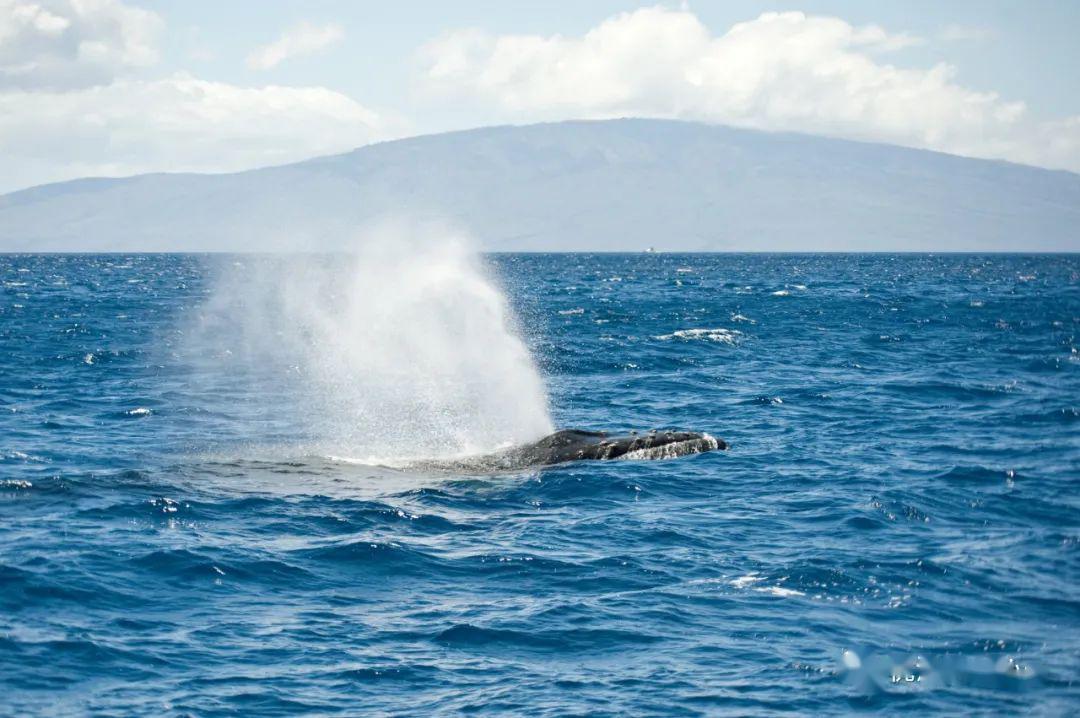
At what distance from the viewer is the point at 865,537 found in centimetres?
2514

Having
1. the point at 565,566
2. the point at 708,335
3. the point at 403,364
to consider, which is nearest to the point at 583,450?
the point at 565,566

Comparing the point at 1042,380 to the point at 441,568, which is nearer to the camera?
the point at 441,568

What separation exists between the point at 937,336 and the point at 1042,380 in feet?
A: 75.0

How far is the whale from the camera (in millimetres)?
32875

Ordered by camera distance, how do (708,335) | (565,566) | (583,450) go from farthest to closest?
(708,335)
(583,450)
(565,566)

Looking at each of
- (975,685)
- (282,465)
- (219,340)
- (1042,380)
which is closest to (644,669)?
(975,685)

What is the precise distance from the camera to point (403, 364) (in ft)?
204

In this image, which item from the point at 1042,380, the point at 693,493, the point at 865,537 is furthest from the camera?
the point at 1042,380

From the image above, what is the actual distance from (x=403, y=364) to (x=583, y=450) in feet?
98.5

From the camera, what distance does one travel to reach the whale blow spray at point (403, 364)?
1558 inches

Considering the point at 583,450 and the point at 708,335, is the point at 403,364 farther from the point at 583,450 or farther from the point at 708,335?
the point at 583,450

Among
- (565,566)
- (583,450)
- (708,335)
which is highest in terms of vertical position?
(708,335)

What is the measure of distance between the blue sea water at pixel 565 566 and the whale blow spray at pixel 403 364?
2619 mm

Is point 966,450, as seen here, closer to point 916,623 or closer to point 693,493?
point 693,493
